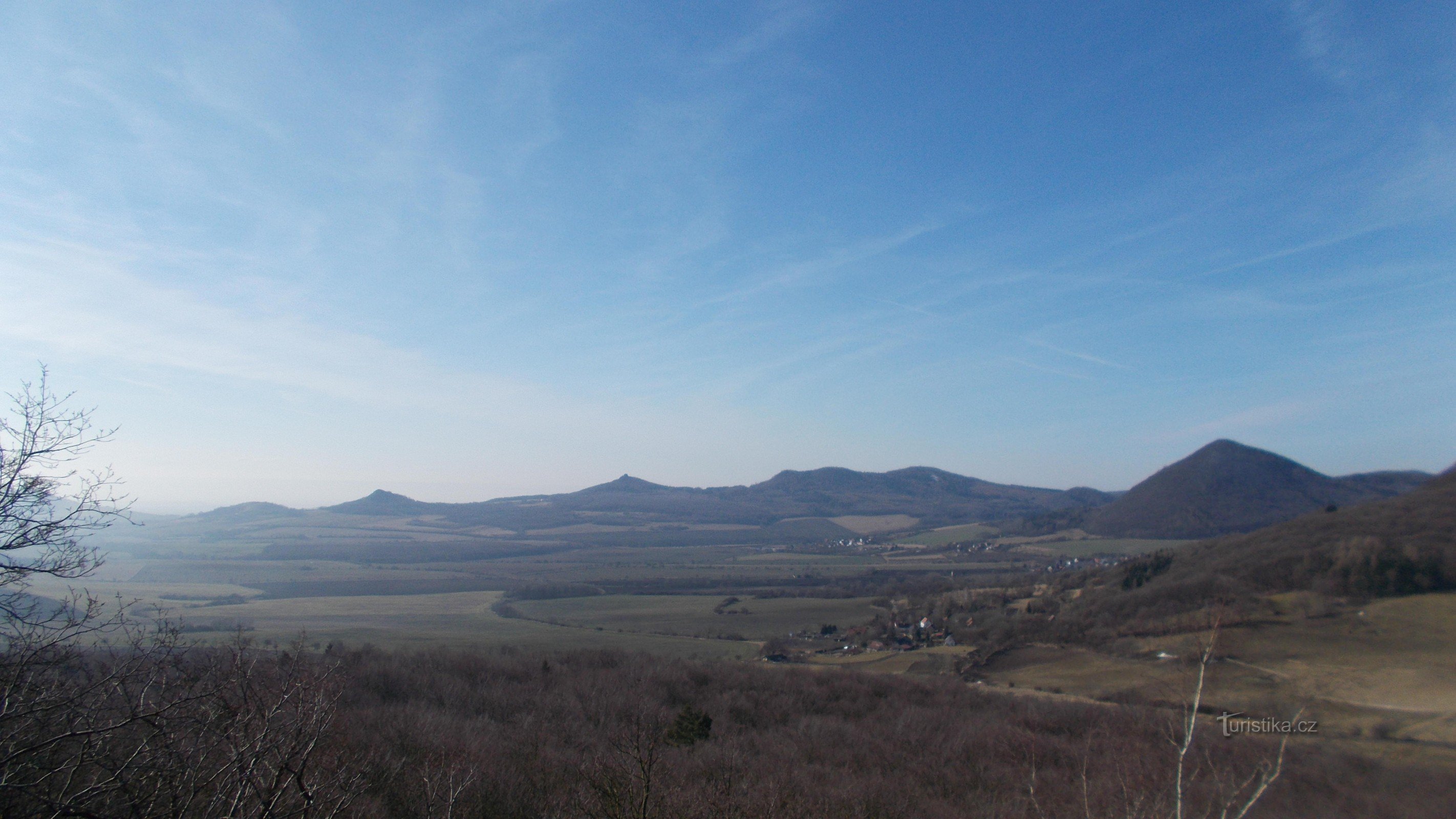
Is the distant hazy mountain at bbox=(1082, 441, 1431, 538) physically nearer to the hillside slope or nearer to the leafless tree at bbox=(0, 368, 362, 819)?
the hillside slope

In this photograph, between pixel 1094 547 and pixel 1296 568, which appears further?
pixel 1094 547

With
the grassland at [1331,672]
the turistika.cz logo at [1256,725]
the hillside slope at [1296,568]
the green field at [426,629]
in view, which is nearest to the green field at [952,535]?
the hillside slope at [1296,568]

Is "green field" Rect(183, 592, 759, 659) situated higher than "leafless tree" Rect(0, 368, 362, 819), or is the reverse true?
"leafless tree" Rect(0, 368, 362, 819)

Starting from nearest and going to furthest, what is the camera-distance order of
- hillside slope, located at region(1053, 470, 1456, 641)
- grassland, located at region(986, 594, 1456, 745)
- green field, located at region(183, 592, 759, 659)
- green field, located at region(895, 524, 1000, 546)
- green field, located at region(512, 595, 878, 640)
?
1. grassland, located at region(986, 594, 1456, 745)
2. hillside slope, located at region(1053, 470, 1456, 641)
3. green field, located at region(183, 592, 759, 659)
4. green field, located at region(512, 595, 878, 640)
5. green field, located at region(895, 524, 1000, 546)

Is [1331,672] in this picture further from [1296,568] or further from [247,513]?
[247,513]

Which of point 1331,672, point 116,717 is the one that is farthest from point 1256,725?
point 116,717

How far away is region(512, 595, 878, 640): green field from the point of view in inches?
2694

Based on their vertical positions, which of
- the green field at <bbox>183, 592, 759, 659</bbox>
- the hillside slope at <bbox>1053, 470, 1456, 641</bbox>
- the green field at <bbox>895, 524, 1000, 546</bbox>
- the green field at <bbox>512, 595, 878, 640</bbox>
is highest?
the hillside slope at <bbox>1053, 470, 1456, 641</bbox>

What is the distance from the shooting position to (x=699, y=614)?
3061 inches

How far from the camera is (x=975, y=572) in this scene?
4245 inches

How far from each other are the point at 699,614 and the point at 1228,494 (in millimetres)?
95253

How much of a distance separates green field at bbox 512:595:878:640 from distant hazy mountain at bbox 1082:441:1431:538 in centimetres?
6638

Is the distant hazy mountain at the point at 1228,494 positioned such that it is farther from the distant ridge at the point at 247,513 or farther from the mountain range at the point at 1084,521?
the distant ridge at the point at 247,513

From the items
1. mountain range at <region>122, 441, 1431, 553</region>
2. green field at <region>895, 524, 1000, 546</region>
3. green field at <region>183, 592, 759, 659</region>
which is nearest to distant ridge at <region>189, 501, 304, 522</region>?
mountain range at <region>122, 441, 1431, 553</region>
